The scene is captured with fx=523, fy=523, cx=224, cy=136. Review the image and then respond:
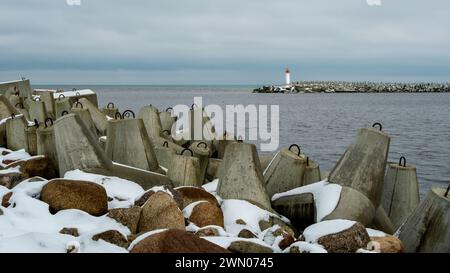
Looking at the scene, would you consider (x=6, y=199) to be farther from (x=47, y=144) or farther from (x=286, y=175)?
(x=286, y=175)

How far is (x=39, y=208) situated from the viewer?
559 cm

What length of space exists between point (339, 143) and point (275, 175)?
56.6ft

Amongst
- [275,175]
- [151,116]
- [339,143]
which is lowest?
[339,143]

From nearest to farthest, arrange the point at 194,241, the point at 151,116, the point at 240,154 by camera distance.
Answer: the point at 194,241, the point at 240,154, the point at 151,116

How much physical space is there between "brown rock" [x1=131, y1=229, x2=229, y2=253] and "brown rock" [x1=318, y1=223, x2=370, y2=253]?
4.16 feet

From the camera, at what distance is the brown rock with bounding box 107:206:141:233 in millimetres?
5461

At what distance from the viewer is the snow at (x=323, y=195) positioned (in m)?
6.87

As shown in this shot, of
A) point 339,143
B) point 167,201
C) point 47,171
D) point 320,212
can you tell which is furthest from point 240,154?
point 339,143

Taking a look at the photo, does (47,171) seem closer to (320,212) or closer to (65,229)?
(65,229)

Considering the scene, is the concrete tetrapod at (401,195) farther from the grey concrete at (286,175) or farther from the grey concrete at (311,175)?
the grey concrete at (286,175)

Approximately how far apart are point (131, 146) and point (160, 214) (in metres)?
2.82

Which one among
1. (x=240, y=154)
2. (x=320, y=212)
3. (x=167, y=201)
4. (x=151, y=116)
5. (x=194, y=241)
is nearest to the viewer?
(x=194, y=241)

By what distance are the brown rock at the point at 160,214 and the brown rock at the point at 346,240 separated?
1.48m

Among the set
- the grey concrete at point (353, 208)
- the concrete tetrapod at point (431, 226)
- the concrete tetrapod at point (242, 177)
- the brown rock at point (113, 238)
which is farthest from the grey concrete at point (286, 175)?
the brown rock at point (113, 238)
